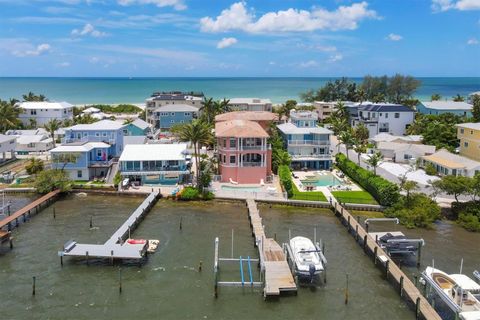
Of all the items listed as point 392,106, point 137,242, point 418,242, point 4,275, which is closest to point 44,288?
point 4,275

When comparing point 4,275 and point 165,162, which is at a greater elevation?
point 165,162

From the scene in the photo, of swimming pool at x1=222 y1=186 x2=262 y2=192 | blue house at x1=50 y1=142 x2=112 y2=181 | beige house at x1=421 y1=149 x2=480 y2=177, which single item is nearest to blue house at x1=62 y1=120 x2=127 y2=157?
blue house at x1=50 y1=142 x2=112 y2=181

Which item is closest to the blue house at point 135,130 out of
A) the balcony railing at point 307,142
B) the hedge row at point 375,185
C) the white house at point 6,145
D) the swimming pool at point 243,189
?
the white house at point 6,145

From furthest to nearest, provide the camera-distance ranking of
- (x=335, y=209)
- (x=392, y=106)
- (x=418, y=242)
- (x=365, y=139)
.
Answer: (x=392, y=106) → (x=365, y=139) → (x=335, y=209) → (x=418, y=242)

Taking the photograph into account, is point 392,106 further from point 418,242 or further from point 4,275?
point 4,275

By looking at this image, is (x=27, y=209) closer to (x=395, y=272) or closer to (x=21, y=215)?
(x=21, y=215)

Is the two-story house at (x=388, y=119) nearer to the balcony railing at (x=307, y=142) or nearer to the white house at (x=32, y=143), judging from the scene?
the balcony railing at (x=307, y=142)
